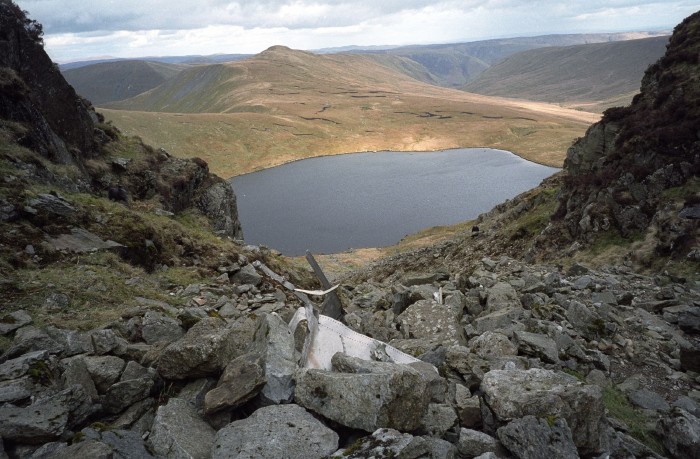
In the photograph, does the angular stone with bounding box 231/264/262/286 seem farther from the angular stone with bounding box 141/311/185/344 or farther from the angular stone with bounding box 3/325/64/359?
the angular stone with bounding box 3/325/64/359

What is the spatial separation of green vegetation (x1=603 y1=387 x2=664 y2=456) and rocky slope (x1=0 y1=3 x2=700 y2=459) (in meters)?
0.05

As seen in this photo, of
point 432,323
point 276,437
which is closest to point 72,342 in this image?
point 276,437

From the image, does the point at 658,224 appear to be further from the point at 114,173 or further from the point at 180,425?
the point at 114,173

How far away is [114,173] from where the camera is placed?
28.9 meters

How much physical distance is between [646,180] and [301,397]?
92.1 feet

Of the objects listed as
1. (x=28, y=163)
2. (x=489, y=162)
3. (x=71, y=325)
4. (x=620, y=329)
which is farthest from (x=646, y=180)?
(x=489, y=162)

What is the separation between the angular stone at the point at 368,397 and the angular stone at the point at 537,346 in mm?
4960

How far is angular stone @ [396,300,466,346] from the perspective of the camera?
11.3 metres

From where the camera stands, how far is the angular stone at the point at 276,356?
593 centimetres

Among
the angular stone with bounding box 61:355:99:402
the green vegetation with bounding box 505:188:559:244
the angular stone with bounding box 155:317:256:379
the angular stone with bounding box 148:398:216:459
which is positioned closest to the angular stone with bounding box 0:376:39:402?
the angular stone with bounding box 61:355:99:402

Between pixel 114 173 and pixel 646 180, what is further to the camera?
pixel 114 173

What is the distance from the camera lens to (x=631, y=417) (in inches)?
335

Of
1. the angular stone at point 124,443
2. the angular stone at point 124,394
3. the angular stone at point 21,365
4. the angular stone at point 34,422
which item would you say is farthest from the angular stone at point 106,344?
the angular stone at point 124,443

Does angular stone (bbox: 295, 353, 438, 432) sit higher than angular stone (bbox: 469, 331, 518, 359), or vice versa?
angular stone (bbox: 295, 353, 438, 432)
